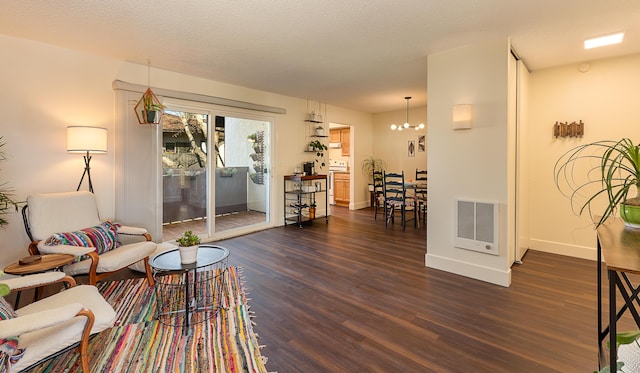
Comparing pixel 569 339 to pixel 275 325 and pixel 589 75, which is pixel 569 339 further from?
pixel 589 75

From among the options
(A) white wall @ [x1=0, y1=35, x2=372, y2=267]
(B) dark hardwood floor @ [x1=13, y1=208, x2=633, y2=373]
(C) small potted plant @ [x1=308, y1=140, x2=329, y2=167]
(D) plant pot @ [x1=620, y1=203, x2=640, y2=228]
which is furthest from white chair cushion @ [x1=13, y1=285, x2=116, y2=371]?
(C) small potted plant @ [x1=308, y1=140, x2=329, y2=167]

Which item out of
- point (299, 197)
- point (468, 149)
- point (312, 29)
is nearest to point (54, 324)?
point (312, 29)

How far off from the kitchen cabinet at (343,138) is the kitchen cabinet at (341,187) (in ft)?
2.13

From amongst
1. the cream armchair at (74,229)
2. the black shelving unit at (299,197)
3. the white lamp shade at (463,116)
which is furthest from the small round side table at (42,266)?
the white lamp shade at (463,116)

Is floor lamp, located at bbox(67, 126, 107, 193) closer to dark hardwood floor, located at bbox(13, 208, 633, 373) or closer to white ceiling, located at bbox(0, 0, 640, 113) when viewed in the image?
white ceiling, located at bbox(0, 0, 640, 113)

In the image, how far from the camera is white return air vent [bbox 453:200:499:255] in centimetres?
302

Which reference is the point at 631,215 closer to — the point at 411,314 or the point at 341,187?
the point at 411,314

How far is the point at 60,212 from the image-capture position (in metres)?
2.85

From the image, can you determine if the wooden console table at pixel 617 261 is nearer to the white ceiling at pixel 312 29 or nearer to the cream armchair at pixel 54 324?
the white ceiling at pixel 312 29

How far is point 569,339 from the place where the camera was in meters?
2.06

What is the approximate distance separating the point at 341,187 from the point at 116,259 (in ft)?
19.7

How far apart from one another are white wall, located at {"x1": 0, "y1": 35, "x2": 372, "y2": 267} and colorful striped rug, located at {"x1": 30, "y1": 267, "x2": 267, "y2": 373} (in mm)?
1666

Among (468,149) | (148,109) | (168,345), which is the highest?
(148,109)

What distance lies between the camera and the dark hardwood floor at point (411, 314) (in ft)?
6.14
